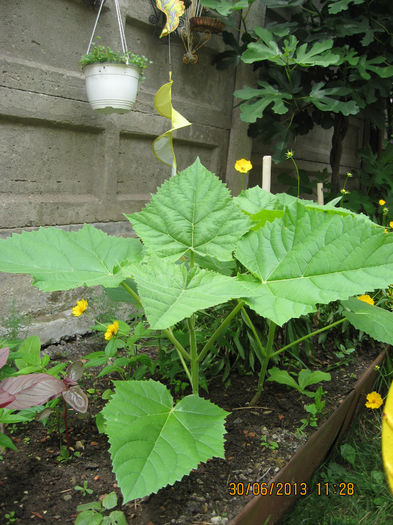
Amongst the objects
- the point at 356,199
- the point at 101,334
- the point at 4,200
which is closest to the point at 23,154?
the point at 4,200

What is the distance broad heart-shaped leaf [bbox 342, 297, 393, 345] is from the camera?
1.21 m

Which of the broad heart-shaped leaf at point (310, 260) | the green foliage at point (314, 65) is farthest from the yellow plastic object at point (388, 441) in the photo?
the green foliage at point (314, 65)

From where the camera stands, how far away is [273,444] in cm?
131

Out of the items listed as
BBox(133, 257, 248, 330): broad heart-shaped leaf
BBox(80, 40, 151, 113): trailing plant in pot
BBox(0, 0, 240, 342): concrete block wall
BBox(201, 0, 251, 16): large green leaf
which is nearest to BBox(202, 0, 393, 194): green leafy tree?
BBox(201, 0, 251, 16): large green leaf

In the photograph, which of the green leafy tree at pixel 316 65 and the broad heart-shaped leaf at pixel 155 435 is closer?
the broad heart-shaped leaf at pixel 155 435

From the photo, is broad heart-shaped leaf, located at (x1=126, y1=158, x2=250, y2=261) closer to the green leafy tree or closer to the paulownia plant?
the paulownia plant

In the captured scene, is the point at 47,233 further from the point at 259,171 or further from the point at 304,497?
the point at 259,171

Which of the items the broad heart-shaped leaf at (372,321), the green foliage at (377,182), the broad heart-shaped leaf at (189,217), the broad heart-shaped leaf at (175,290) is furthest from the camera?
the green foliage at (377,182)

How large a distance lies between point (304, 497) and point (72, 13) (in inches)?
89.9

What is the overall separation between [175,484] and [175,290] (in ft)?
1.80

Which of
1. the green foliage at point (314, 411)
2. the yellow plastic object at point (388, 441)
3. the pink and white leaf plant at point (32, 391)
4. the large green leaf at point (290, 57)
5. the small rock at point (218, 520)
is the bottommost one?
the small rock at point (218, 520)

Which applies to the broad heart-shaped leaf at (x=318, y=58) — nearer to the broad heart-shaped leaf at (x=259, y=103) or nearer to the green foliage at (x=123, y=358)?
the broad heart-shaped leaf at (x=259, y=103)

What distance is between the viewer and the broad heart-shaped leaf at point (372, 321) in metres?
1.21

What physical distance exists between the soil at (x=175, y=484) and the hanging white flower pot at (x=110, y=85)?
1.28 meters
